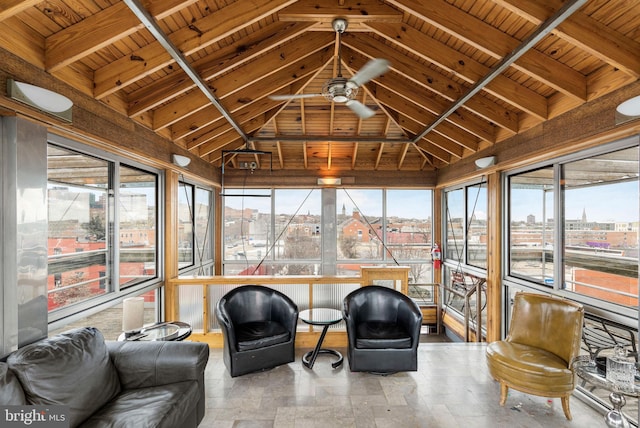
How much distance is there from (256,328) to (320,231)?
12.0 ft

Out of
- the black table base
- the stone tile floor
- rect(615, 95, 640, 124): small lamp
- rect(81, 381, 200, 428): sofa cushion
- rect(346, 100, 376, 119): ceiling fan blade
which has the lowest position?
the stone tile floor

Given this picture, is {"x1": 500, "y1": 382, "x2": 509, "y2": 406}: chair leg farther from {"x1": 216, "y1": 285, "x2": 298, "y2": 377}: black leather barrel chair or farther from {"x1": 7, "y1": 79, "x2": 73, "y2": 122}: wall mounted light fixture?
{"x1": 7, "y1": 79, "x2": 73, "y2": 122}: wall mounted light fixture

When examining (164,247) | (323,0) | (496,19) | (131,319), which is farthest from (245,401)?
(496,19)

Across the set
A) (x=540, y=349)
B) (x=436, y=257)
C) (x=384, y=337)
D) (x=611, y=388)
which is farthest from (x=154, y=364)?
(x=436, y=257)

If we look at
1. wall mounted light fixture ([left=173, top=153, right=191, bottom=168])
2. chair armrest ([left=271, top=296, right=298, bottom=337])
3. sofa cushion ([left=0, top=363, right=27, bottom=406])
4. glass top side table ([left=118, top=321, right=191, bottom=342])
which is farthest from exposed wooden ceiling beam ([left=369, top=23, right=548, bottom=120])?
sofa cushion ([left=0, top=363, right=27, bottom=406])

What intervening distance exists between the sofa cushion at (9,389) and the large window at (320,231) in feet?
17.1

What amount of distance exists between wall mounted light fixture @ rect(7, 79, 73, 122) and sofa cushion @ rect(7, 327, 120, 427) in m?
1.65

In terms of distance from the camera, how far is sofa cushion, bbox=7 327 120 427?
1937 millimetres

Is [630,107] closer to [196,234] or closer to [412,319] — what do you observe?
[412,319]

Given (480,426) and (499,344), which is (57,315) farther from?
(499,344)

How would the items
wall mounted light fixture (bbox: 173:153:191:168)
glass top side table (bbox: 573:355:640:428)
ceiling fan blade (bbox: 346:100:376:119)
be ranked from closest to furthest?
glass top side table (bbox: 573:355:640:428) < ceiling fan blade (bbox: 346:100:376:119) < wall mounted light fixture (bbox: 173:153:191:168)

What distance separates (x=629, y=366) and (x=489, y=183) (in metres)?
3.13

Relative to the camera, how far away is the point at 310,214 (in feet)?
23.5

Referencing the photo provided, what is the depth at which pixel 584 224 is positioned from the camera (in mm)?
3371
